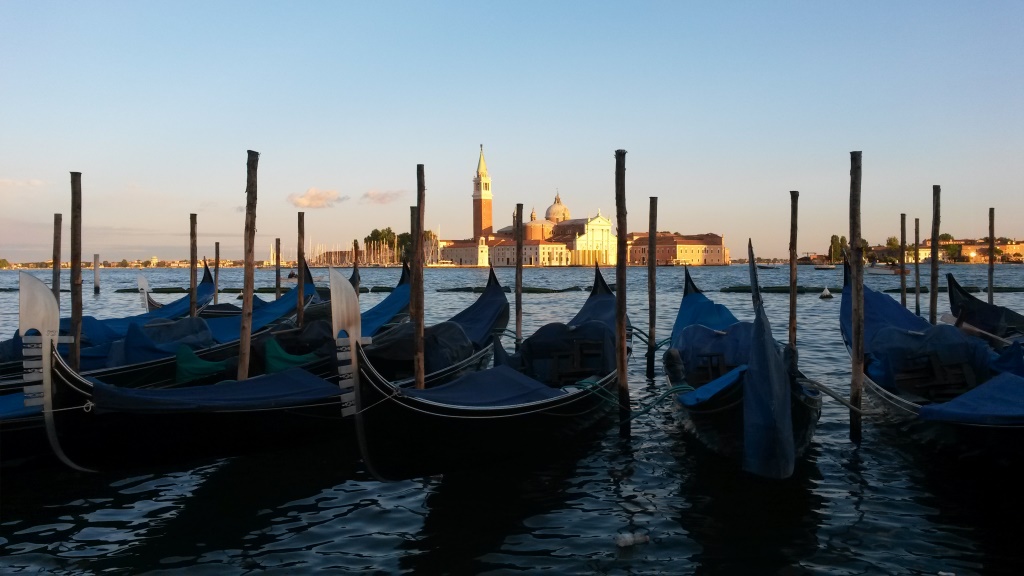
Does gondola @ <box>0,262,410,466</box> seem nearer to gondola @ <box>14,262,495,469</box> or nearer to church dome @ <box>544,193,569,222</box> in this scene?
gondola @ <box>14,262,495,469</box>

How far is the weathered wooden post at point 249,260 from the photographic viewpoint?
7.05m

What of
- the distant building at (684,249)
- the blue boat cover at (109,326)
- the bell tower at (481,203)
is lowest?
the blue boat cover at (109,326)

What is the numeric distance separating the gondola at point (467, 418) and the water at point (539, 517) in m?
0.24

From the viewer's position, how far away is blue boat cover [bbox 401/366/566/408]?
5.27 m

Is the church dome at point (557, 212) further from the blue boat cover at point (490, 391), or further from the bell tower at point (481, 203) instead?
the blue boat cover at point (490, 391)

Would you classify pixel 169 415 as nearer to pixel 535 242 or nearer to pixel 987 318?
pixel 987 318

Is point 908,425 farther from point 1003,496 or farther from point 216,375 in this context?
point 216,375

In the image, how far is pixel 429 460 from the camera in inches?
198

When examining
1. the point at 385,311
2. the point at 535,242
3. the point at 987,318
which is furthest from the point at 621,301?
the point at 535,242

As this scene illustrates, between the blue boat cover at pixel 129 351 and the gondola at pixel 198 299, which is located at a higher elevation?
the gondola at pixel 198 299

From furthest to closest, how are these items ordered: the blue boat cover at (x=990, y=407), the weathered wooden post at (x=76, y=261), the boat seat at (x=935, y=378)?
the weathered wooden post at (x=76, y=261), the boat seat at (x=935, y=378), the blue boat cover at (x=990, y=407)

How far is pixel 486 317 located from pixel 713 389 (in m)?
4.97

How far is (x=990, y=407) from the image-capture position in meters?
4.86

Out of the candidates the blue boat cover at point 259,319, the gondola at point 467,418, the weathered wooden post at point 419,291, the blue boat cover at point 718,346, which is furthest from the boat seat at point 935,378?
the blue boat cover at point 259,319
